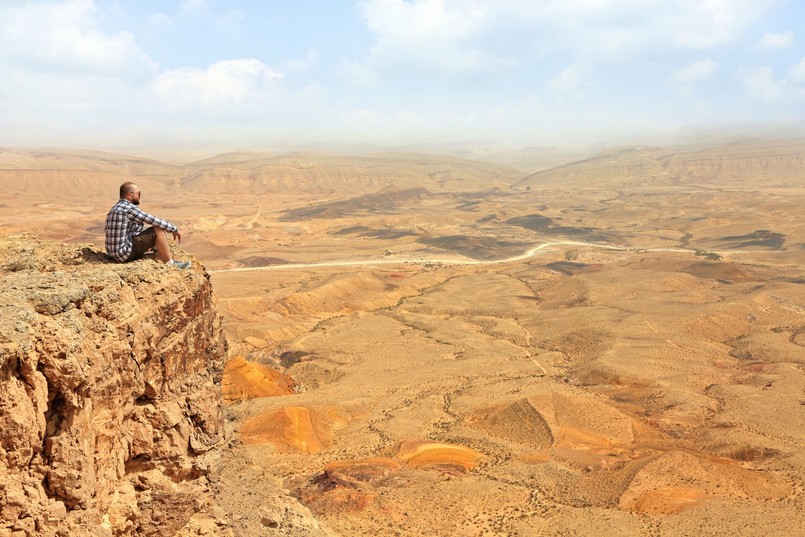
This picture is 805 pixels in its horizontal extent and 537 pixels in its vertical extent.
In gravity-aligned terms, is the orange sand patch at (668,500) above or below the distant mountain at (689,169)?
below

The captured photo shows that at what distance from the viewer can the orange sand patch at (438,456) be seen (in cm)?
1850

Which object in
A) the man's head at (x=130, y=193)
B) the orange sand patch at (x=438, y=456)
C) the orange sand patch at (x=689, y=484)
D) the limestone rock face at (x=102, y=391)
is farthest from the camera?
the orange sand patch at (x=438, y=456)

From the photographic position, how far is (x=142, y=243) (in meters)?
9.28

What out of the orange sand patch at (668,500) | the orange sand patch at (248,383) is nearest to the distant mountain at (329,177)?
the orange sand patch at (248,383)

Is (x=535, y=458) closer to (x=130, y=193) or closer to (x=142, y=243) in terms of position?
(x=142, y=243)

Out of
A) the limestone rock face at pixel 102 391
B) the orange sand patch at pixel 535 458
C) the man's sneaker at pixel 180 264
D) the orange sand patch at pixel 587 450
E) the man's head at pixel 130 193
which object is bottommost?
the orange sand patch at pixel 587 450

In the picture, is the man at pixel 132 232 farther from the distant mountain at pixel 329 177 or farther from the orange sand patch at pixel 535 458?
the distant mountain at pixel 329 177

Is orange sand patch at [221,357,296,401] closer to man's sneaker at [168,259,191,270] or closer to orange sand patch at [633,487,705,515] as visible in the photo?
orange sand patch at [633,487,705,515]

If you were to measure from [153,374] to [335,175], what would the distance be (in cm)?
14321

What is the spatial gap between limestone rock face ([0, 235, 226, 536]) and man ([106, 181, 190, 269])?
1.18 ft

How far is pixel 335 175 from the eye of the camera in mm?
149250

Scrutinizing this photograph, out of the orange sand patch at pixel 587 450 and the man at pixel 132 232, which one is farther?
the orange sand patch at pixel 587 450

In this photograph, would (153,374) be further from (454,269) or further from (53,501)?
(454,269)

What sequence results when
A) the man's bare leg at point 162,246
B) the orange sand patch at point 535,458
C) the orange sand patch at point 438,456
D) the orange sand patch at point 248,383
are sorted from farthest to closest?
the orange sand patch at point 248,383 → the orange sand patch at point 535,458 → the orange sand patch at point 438,456 → the man's bare leg at point 162,246
